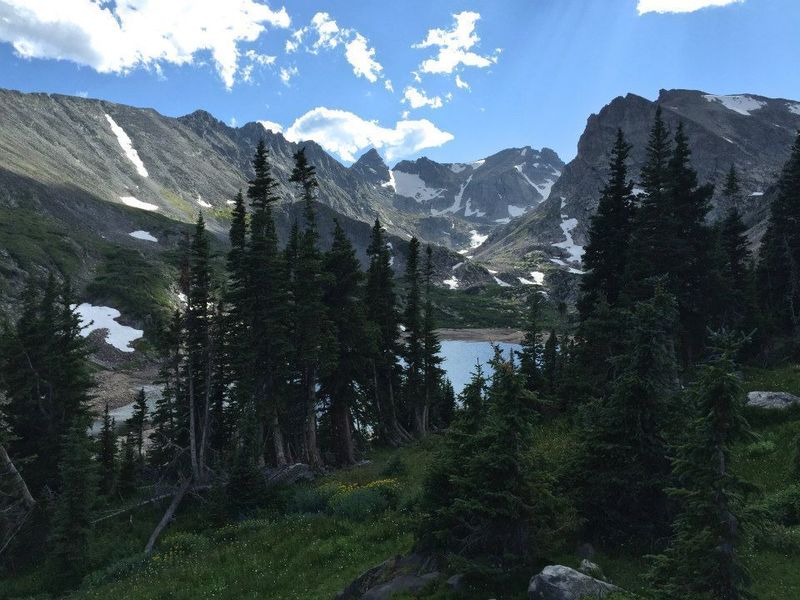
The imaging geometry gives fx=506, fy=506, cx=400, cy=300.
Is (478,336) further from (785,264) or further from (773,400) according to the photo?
(773,400)

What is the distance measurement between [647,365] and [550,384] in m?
23.6

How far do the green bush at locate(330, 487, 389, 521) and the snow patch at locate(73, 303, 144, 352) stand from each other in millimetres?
108732

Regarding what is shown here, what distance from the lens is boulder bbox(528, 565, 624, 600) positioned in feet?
32.4

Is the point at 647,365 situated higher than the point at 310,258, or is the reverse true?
the point at 310,258

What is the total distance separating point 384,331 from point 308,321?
12684mm

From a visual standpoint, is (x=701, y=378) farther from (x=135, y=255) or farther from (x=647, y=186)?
(x=135, y=255)

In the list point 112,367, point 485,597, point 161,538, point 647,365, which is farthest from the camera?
point 112,367

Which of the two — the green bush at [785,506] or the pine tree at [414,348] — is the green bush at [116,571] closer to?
the green bush at [785,506]

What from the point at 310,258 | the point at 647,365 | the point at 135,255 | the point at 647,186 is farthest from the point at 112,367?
the point at 647,365

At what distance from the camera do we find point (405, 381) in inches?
1892

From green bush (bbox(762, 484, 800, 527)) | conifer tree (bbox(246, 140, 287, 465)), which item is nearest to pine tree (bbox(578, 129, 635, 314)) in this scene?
conifer tree (bbox(246, 140, 287, 465))

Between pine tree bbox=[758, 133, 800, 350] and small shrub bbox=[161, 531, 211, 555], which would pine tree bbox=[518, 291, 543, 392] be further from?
pine tree bbox=[758, 133, 800, 350]

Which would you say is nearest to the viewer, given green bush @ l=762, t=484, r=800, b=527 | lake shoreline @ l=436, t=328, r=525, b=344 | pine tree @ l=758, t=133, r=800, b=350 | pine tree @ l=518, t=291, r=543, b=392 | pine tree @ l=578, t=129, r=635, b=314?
green bush @ l=762, t=484, r=800, b=527

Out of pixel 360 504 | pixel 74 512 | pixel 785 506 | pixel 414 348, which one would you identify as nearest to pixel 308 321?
pixel 360 504
